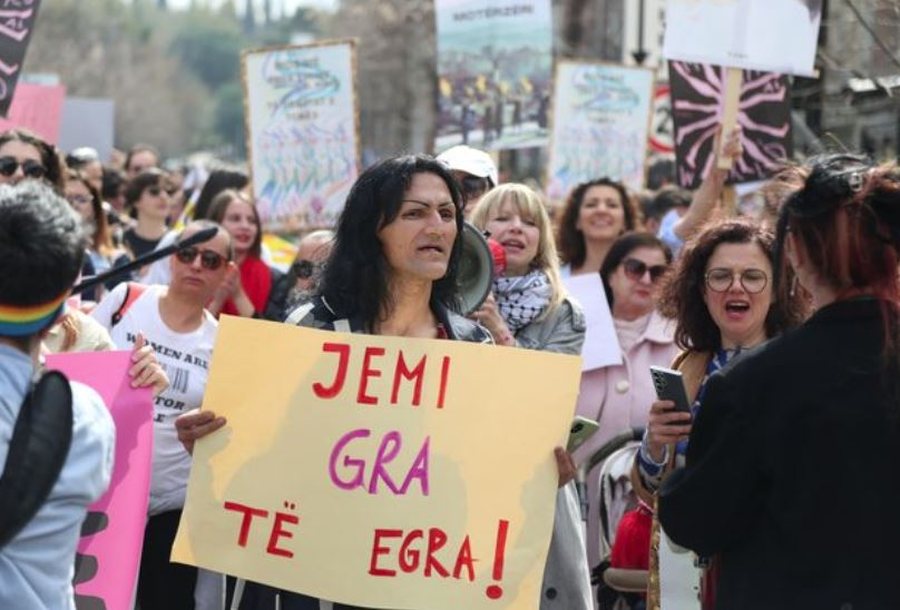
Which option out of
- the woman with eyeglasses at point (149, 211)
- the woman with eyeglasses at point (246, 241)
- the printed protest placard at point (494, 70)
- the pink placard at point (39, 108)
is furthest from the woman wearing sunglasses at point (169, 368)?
the printed protest placard at point (494, 70)

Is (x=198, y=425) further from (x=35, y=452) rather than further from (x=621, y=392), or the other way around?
(x=621, y=392)

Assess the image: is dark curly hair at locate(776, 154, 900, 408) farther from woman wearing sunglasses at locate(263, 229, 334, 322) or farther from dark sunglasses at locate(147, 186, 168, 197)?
dark sunglasses at locate(147, 186, 168, 197)

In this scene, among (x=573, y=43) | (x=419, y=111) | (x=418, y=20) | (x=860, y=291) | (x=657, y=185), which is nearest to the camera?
(x=860, y=291)

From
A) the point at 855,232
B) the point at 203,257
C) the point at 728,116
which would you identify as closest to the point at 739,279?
the point at 855,232

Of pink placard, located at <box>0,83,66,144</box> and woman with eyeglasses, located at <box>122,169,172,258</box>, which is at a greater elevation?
pink placard, located at <box>0,83,66,144</box>

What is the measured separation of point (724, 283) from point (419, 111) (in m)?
38.8

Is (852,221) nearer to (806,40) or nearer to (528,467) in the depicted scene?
(528,467)

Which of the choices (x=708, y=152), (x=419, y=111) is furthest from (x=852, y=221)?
(x=419, y=111)

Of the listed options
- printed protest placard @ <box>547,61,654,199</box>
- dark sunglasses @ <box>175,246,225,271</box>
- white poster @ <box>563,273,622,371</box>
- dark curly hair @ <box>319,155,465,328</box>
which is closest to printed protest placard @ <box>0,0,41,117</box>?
dark sunglasses @ <box>175,246,225,271</box>

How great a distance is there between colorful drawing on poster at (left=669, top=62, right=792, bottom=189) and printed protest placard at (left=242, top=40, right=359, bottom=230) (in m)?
2.69

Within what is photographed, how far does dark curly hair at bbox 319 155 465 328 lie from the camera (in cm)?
479

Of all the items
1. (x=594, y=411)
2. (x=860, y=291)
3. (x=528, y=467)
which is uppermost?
(x=860, y=291)

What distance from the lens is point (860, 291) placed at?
3.69 meters

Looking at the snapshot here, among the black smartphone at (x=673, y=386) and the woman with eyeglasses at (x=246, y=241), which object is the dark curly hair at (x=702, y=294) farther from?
the woman with eyeglasses at (x=246, y=241)
